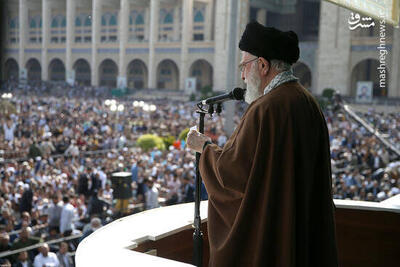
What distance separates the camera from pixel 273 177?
6.33ft

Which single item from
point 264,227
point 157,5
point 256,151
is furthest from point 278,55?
point 157,5

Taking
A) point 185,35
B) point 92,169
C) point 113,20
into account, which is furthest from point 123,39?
point 92,169

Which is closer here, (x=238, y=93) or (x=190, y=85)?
(x=238, y=93)

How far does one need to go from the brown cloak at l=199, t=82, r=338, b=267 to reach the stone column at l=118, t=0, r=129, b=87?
38209 millimetres

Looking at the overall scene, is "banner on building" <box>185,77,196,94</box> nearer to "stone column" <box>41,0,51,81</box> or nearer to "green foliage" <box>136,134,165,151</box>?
"stone column" <box>41,0,51,81</box>

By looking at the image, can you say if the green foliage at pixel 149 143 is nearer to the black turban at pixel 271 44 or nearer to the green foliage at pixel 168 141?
the green foliage at pixel 168 141

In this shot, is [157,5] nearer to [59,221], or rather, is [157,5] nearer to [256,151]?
[59,221]

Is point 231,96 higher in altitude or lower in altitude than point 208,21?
lower

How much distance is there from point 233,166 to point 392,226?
1747 millimetres

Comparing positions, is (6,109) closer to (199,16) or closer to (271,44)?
(271,44)

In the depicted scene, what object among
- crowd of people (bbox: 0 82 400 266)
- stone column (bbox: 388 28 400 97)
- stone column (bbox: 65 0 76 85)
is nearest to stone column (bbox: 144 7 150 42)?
stone column (bbox: 65 0 76 85)

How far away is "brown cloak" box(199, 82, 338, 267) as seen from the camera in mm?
1934

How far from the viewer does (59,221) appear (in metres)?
7.74

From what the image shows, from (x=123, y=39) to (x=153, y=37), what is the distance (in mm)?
2969
